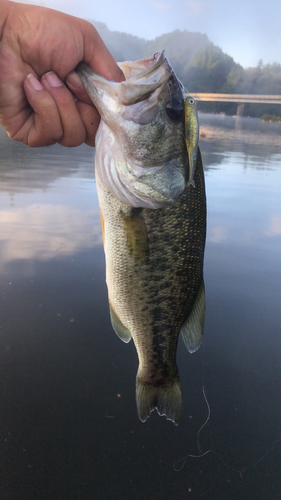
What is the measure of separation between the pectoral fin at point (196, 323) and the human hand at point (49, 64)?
4.07ft

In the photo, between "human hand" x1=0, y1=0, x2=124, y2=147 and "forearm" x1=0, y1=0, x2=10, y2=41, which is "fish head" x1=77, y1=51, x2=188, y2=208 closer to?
"human hand" x1=0, y1=0, x2=124, y2=147

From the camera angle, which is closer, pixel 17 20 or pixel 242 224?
pixel 17 20

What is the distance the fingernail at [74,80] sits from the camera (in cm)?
165

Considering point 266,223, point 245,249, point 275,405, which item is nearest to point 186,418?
point 275,405

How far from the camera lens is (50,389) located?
101 inches

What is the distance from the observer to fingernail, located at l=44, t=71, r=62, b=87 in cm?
163

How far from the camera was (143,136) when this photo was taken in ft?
4.79

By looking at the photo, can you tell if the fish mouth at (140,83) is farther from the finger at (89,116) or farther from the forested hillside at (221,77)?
the forested hillside at (221,77)

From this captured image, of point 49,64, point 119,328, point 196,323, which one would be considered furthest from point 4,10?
point 196,323

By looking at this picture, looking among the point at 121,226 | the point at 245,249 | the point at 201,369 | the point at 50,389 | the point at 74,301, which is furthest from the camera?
the point at 245,249

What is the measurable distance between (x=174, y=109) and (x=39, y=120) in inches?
32.0

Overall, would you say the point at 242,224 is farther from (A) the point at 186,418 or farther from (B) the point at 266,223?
(A) the point at 186,418

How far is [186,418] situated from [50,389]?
113 centimetres

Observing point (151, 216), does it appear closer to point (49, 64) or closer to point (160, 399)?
point (49, 64)
